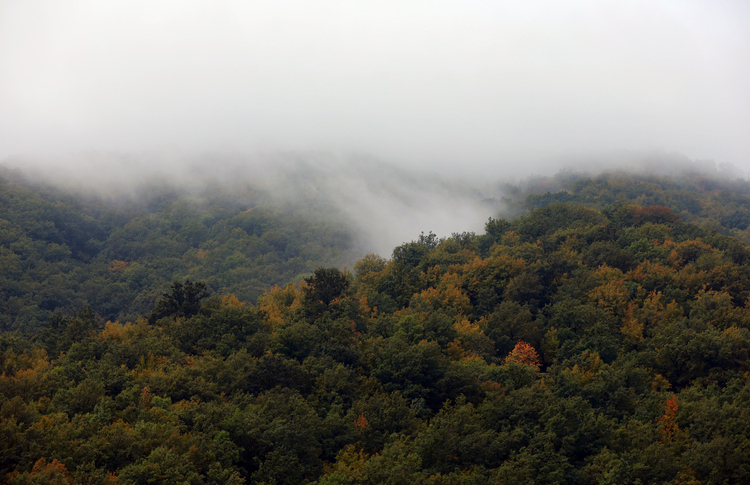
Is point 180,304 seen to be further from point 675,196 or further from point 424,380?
point 675,196

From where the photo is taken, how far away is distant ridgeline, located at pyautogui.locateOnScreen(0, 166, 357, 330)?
111m

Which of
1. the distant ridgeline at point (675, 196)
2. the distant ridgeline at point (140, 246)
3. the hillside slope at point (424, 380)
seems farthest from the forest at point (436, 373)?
the distant ridgeline at point (675, 196)

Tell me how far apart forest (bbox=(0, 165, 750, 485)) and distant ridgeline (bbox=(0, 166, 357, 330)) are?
189 feet

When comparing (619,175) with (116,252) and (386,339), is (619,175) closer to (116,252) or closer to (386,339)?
(116,252)

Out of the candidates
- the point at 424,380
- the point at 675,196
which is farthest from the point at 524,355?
the point at 675,196

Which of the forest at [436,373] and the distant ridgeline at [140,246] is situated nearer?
the forest at [436,373]

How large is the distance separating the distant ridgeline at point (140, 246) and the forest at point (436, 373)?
57.7m

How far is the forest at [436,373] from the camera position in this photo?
3322 cm

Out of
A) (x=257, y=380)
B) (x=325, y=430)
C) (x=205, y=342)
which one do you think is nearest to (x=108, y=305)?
(x=205, y=342)

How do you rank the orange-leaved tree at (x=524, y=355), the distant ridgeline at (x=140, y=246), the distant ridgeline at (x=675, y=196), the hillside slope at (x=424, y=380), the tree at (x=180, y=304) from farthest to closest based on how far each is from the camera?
the distant ridgeline at (x=675, y=196)
the distant ridgeline at (x=140, y=246)
the tree at (x=180, y=304)
the orange-leaved tree at (x=524, y=355)
the hillside slope at (x=424, y=380)

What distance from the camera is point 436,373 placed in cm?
4544

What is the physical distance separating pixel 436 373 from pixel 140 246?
11350 centimetres

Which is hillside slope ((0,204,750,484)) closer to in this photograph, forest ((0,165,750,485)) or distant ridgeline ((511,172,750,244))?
forest ((0,165,750,485))

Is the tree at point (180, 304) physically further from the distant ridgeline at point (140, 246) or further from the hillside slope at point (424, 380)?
the distant ridgeline at point (140, 246)
